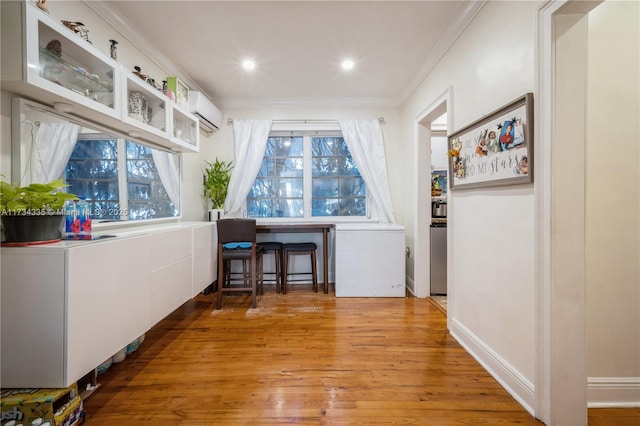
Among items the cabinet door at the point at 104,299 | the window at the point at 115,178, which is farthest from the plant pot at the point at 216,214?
the cabinet door at the point at 104,299

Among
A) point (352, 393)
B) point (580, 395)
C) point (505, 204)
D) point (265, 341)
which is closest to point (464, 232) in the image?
point (505, 204)

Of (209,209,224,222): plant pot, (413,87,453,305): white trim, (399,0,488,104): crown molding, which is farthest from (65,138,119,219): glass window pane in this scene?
(413,87,453,305): white trim

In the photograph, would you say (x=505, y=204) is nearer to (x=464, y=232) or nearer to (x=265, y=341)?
(x=464, y=232)

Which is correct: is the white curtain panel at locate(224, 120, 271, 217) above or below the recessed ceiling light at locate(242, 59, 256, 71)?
below

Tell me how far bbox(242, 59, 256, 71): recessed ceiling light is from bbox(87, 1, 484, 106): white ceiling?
2.2 inches

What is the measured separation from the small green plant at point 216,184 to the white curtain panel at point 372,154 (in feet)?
5.56

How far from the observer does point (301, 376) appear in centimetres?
169

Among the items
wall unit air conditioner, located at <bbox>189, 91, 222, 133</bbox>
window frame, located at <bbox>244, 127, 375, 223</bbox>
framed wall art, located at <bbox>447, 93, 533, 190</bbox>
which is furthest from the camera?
window frame, located at <bbox>244, 127, 375, 223</bbox>

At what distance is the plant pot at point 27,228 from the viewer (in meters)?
1.20

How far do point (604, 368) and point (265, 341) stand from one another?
2.11 meters

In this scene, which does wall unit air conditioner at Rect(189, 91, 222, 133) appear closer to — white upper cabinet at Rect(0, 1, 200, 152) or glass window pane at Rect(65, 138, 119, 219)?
white upper cabinet at Rect(0, 1, 200, 152)

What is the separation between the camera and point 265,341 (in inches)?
83.6

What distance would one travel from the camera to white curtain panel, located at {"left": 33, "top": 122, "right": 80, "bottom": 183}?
4.72ft

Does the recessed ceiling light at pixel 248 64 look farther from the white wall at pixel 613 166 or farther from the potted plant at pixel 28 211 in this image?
the white wall at pixel 613 166
